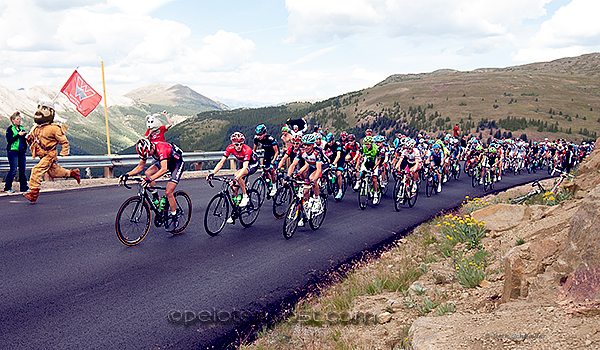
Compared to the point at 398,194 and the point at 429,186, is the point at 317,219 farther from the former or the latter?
the point at 429,186

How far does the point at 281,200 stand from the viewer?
35.1ft

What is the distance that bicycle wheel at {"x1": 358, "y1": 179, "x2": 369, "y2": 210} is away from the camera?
1214 centimetres

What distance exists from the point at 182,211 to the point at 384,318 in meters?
5.35

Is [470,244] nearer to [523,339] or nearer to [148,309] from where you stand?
[523,339]

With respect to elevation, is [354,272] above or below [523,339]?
below

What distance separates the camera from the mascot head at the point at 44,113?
34.1 ft

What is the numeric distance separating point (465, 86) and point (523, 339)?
12194 centimetres

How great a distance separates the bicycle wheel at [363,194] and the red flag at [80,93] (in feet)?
36.9

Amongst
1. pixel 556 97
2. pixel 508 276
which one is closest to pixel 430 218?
pixel 508 276

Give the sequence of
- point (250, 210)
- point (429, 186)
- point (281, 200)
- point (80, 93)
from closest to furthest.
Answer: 1. point (250, 210)
2. point (281, 200)
3. point (429, 186)
4. point (80, 93)

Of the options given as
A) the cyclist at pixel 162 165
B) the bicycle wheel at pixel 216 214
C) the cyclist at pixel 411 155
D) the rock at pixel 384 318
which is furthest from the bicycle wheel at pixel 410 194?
the rock at pixel 384 318

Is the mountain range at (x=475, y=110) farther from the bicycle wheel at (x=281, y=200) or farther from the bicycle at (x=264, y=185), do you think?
the bicycle wheel at (x=281, y=200)

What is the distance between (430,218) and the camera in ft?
37.1

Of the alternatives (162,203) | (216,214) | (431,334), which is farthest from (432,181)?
(431,334)
